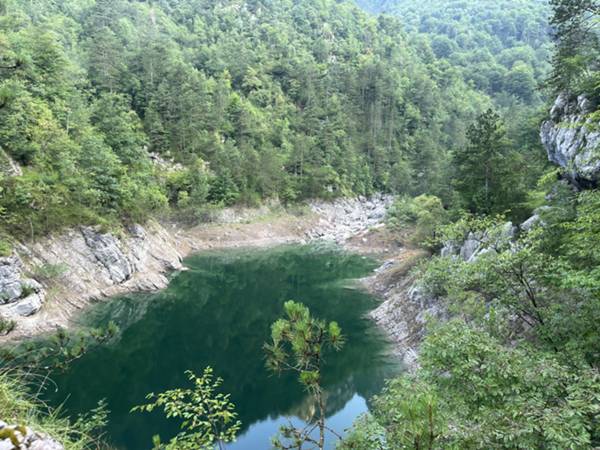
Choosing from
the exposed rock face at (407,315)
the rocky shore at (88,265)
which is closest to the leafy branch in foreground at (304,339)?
the rocky shore at (88,265)

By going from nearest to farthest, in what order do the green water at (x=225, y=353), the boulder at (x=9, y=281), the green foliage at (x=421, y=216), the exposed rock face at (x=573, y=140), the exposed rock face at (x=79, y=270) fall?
the exposed rock face at (x=573, y=140) < the green water at (x=225, y=353) < the boulder at (x=9, y=281) < the exposed rock face at (x=79, y=270) < the green foliage at (x=421, y=216)

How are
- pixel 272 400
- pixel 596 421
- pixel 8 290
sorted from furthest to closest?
pixel 8 290 < pixel 272 400 < pixel 596 421

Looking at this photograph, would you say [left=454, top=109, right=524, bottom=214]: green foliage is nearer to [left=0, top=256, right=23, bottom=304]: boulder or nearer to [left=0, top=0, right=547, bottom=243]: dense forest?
[left=0, top=0, right=547, bottom=243]: dense forest

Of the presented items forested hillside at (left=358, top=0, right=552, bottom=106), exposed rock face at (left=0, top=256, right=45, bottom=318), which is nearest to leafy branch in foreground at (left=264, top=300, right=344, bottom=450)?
exposed rock face at (left=0, top=256, right=45, bottom=318)

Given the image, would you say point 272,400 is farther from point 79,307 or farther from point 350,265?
point 350,265

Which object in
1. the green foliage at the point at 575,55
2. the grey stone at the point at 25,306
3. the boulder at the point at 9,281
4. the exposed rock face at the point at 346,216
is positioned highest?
the green foliage at the point at 575,55

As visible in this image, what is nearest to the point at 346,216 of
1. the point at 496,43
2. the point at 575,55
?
the point at 575,55

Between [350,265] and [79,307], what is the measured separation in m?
26.4

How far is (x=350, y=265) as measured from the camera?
44.5m

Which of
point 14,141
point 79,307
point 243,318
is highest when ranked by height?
point 14,141

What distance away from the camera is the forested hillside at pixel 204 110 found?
32250 mm

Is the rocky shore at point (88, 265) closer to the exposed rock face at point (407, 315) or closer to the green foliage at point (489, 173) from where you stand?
the exposed rock face at point (407, 315)

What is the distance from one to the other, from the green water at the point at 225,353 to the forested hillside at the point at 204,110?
945cm

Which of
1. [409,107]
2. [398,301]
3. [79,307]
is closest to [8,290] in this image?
[79,307]
